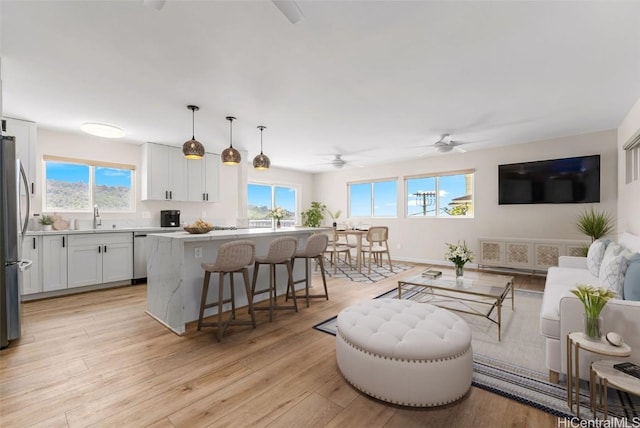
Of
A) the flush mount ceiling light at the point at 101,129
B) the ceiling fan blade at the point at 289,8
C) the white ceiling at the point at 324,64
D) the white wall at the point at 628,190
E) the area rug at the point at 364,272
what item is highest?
the white ceiling at the point at 324,64

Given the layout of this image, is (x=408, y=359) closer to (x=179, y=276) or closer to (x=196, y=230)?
(x=179, y=276)

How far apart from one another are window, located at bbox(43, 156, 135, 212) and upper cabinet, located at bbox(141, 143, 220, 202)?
0.35 metres

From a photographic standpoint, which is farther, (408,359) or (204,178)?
(204,178)

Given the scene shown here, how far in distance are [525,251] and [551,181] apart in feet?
4.39

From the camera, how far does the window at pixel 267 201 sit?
288 inches

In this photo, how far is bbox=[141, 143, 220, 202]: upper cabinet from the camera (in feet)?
16.5

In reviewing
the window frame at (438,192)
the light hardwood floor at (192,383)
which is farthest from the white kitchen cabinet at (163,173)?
the window frame at (438,192)

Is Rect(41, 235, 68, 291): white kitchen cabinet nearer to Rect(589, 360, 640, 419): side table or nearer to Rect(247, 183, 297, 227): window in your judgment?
Rect(247, 183, 297, 227): window

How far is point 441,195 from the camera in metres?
6.41

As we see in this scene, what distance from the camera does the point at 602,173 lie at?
454 cm

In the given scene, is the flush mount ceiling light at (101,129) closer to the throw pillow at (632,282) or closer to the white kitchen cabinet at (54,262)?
the white kitchen cabinet at (54,262)

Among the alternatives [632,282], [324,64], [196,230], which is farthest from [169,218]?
[632,282]

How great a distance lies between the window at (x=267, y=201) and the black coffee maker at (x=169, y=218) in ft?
6.82

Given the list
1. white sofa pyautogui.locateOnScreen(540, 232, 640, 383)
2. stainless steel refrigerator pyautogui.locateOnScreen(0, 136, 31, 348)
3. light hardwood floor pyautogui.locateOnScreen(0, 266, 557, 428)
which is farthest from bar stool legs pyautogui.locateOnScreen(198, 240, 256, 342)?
white sofa pyautogui.locateOnScreen(540, 232, 640, 383)
